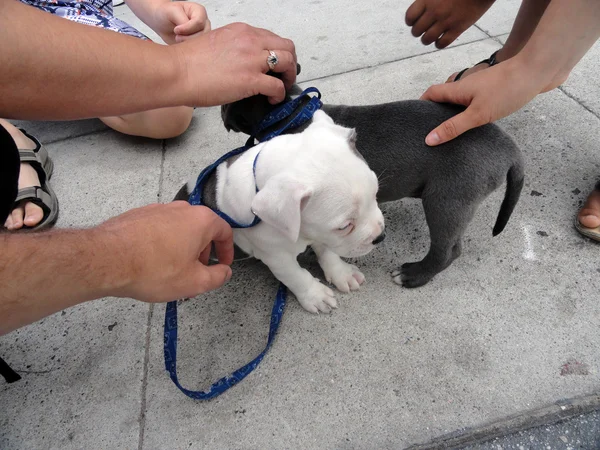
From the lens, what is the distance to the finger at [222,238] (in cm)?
182

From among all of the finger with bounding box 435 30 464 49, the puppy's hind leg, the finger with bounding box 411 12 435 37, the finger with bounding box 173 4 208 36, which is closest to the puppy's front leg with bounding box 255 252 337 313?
the puppy's hind leg

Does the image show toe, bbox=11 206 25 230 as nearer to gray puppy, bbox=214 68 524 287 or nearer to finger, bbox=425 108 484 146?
gray puppy, bbox=214 68 524 287

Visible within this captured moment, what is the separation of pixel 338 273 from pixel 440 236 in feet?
2.18

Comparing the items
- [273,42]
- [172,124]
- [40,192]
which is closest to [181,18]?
[172,124]

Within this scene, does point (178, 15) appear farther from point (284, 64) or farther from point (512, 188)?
point (512, 188)

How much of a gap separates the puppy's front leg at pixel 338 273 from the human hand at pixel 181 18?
1.91m

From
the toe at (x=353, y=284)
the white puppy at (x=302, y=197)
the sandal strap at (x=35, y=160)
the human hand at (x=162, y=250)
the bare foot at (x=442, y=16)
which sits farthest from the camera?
the sandal strap at (x=35, y=160)

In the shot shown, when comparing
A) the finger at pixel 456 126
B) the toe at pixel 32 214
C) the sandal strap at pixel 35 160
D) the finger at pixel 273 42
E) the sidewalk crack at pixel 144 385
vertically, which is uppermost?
the finger at pixel 273 42

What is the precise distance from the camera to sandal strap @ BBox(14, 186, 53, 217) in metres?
3.21

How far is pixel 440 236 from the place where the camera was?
2328 millimetres

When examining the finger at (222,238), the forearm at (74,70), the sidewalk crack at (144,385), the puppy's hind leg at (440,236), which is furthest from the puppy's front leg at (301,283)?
the forearm at (74,70)

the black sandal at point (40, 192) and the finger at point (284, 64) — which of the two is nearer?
the finger at point (284, 64)

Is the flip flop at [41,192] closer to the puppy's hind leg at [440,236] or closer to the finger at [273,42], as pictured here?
the finger at [273,42]

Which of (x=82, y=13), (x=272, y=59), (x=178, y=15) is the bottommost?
(x=82, y=13)
